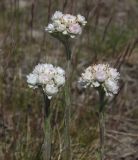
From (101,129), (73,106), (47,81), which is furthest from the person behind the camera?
(73,106)

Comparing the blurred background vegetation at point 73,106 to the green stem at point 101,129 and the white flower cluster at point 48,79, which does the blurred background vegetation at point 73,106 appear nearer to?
the green stem at point 101,129

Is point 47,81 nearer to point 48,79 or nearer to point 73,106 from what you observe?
point 48,79

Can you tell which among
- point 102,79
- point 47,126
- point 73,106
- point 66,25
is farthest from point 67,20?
point 73,106

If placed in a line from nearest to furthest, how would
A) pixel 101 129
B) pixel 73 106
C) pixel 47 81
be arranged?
pixel 47 81
pixel 101 129
pixel 73 106

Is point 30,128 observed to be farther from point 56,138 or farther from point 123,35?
point 123,35

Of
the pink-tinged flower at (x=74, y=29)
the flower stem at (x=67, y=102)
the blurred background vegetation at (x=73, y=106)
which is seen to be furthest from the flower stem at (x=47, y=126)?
the blurred background vegetation at (x=73, y=106)

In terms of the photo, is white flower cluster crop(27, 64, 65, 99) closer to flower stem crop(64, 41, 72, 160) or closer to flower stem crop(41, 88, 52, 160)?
flower stem crop(41, 88, 52, 160)

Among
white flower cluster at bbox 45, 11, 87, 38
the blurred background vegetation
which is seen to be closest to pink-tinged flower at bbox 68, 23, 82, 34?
white flower cluster at bbox 45, 11, 87, 38
